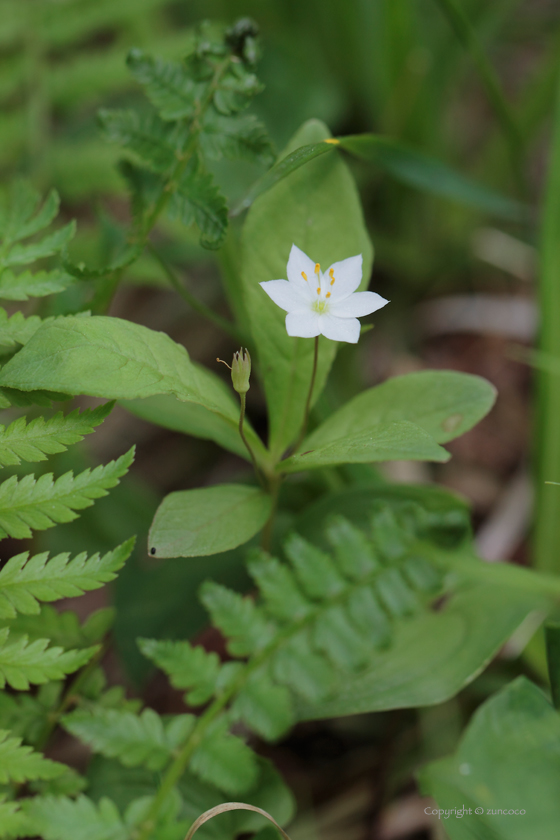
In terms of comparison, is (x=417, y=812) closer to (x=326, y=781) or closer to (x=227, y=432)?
(x=326, y=781)

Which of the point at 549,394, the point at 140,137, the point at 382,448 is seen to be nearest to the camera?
the point at 382,448

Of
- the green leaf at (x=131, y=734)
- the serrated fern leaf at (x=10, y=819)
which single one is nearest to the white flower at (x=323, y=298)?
the green leaf at (x=131, y=734)

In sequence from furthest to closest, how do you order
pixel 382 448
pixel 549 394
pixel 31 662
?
pixel 549 394, pixel 31 662, pixel 382 448

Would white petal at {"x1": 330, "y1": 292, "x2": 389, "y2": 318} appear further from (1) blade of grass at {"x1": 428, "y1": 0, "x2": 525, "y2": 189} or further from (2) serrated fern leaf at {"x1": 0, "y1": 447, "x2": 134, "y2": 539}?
(1) blade of grass at {"x1": 428, "y1": 0, "x2": 525, "y2": 189}

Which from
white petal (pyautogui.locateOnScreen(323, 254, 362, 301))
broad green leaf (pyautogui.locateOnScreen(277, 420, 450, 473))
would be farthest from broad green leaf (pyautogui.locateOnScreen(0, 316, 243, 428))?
white petal (pyautogui.locateOnScreen(323, 254, 362, 301))

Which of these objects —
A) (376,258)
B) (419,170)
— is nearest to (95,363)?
(419,170)

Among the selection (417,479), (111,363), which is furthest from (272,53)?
(111,363)

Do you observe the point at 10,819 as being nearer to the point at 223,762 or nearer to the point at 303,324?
the point at 223,762
